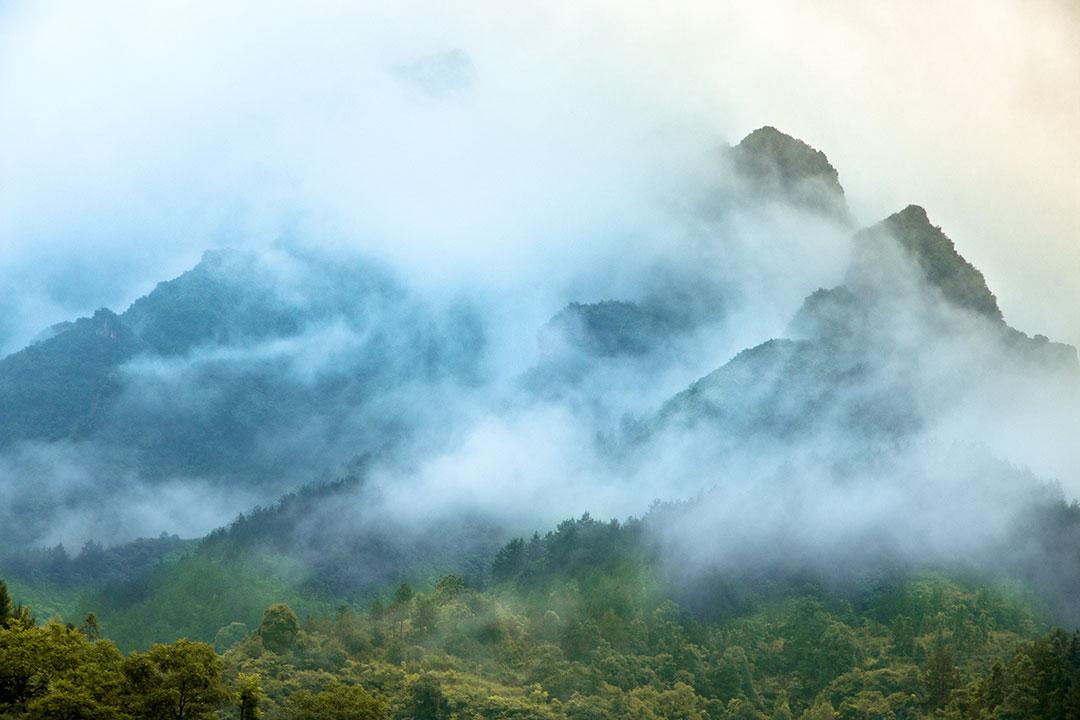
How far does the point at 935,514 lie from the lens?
513 feet

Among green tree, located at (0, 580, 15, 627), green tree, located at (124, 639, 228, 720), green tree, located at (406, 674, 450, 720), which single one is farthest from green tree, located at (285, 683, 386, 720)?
green tree, located at (0, 580, 15, 627)

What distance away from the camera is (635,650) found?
13175cm

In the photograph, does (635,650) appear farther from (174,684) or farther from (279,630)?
(174,684)

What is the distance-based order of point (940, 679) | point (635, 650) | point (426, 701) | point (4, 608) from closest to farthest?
point (4, 608) → point (426, 701) → point (940, 679) → point (635, 650)

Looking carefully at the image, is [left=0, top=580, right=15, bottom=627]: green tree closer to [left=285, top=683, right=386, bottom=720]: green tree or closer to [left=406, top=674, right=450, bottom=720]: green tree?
[left=285, top=683, right=386, bottom=720]: green tree

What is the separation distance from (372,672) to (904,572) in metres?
63.2

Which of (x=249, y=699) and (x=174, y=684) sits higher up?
(x=174, y=684)

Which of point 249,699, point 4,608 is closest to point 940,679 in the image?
point 249,699

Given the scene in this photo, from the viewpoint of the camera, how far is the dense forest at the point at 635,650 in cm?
10556

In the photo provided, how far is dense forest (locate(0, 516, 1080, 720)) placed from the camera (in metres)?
106

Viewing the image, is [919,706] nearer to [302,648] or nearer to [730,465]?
[302,648]

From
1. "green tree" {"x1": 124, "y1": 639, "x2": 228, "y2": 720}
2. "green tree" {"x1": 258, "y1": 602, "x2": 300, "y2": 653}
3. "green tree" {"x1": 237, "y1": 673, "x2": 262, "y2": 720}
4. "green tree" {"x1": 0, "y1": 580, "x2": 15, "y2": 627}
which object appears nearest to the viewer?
"green tree" {"x1": 124, "y1": 639, "x2": 228, "y2": 720}

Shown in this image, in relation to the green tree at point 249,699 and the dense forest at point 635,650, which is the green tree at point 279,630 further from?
the green tree at point 249,699

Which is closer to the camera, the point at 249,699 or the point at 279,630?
the point at 249,699
